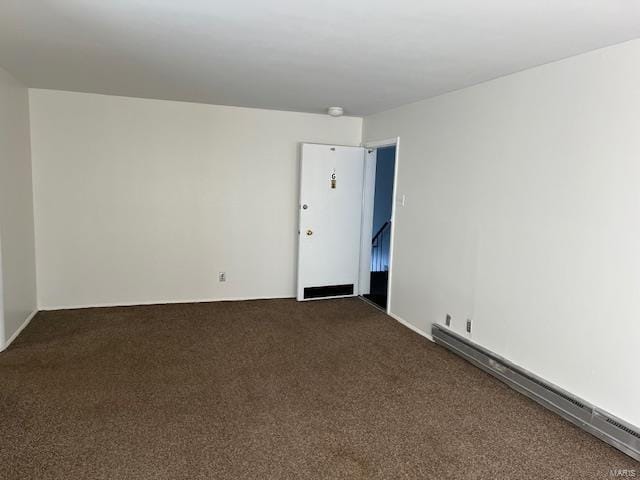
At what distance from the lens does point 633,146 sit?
7.87 ft

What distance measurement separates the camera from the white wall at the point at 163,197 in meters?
4.57

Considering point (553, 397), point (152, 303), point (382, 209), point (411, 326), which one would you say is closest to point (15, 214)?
point (152, 303)

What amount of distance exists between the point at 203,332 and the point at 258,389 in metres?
1.32

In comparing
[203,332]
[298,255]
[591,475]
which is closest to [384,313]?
[298,255]

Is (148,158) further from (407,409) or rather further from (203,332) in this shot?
(407,409)

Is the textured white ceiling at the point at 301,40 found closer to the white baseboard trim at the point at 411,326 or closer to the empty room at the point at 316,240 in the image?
the empty room at the point at 316,240

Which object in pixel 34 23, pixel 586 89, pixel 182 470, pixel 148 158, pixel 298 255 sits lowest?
pixel 182 470

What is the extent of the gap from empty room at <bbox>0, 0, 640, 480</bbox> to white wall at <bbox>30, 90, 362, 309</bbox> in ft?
0.08

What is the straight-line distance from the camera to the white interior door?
17.2 ft

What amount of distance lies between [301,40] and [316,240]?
302 centimetres

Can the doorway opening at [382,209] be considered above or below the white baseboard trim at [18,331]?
above

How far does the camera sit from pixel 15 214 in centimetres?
396

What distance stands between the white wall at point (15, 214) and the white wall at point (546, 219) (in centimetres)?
383

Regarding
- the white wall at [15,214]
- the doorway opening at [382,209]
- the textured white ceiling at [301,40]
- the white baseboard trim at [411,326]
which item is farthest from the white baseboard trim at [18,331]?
the doorway opening at [382,209]
